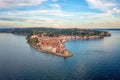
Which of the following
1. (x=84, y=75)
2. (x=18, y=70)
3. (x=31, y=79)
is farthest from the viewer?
(x=18, y=70)

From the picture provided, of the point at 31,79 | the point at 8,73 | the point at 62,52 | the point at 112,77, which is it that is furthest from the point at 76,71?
the point at 62,52

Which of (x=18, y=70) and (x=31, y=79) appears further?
(x=18, y=70)

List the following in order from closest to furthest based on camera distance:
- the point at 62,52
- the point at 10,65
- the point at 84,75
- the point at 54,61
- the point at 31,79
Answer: the point at 31,79, the point at 84,75, the point at 10,65, the point at 54,61, the point at 62,52

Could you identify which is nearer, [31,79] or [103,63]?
[31,79]

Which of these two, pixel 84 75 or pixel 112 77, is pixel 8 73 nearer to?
pixel 84 75

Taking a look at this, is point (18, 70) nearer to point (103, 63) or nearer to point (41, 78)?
point (41, 78)

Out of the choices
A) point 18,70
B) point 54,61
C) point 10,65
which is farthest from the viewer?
point 54,61

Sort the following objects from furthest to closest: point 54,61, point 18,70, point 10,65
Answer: point 54,61
point 10,65
point 18,70

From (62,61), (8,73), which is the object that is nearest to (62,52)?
(62,61)
